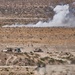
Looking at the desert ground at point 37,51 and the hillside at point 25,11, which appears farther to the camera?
the hillside at point 25,11

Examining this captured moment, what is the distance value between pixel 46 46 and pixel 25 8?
44.5m

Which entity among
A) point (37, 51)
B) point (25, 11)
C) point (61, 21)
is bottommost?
point (37, 51)

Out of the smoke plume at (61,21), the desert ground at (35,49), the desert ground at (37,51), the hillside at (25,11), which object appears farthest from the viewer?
the hillside at (25,11)

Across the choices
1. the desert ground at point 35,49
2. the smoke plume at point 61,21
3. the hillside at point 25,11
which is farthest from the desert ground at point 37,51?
the hillside at point 25,11

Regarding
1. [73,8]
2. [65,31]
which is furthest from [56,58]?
[73,8]

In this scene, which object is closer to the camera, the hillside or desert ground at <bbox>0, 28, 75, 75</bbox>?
desert ground at <bbox>0, 28, 75, 75</bbox>

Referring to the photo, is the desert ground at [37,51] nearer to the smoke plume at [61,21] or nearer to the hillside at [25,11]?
the smoke plume at [61,21]

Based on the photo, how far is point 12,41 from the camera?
5562cm

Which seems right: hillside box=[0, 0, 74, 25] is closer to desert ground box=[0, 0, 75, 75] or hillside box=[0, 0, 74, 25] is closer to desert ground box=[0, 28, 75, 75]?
desert ground box=[0, 0, 75, 75]

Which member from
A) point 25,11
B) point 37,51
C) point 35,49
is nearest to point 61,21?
point 25,11

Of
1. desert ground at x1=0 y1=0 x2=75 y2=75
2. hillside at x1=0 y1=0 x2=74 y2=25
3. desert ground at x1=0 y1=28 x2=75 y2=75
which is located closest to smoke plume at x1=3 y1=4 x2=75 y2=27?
desert ground at x1=0 y1=0 x2=75 y2=75

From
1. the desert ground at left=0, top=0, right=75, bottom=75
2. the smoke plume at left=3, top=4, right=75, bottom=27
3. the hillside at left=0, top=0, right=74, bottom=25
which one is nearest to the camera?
the desert ground at left=0, top=0, right=75, bottom=75

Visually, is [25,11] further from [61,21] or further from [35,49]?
[35,49]

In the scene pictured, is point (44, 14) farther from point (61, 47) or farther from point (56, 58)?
point (56, 58)
